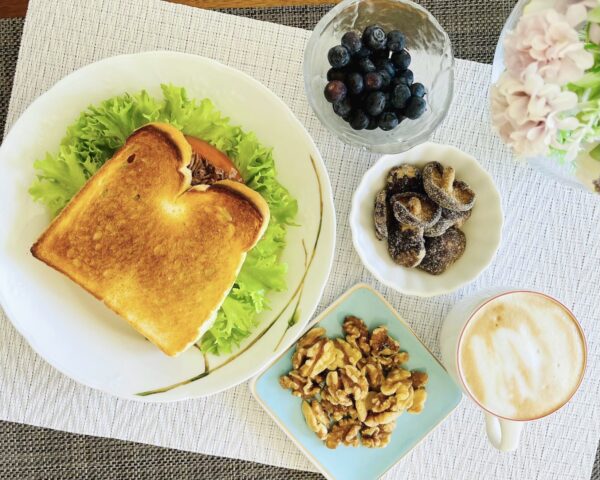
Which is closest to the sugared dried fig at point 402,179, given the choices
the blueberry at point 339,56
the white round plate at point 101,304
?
the white round plate at point 101,304

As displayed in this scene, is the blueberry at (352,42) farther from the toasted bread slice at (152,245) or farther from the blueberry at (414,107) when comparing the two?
the toasted bread slice at (152,245)

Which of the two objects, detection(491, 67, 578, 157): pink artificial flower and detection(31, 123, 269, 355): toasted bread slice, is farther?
detection(31, 123, 269, 355): toasted bread slice

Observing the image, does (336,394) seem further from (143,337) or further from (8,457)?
(8,457)

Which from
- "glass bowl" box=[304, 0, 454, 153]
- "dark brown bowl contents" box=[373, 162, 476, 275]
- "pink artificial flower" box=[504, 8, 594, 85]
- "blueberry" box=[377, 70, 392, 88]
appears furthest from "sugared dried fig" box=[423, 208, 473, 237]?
"pink artificial flower" box=[504, 8, 594, 85]

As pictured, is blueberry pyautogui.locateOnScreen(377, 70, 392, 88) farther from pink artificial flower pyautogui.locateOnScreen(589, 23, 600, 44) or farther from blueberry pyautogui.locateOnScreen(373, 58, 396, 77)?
pink artificial flower pyautogui.locateOnScreen(589, 23, 600, 44)

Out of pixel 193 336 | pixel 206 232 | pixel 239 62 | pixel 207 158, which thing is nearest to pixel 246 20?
pixel 239 62
